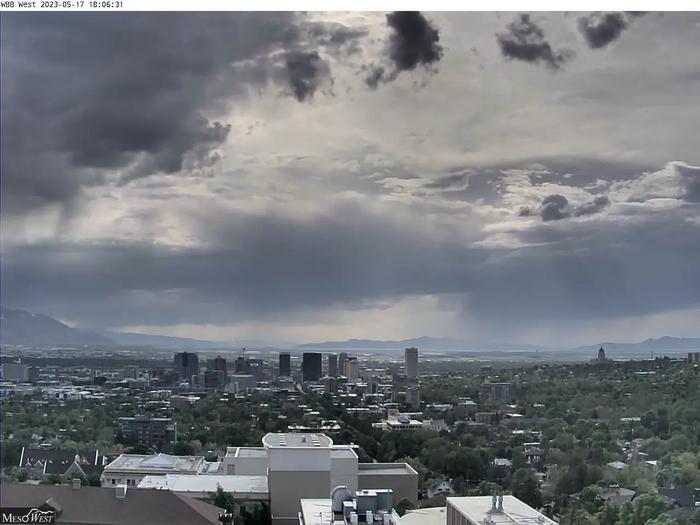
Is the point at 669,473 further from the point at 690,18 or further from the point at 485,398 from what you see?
the point at 690,18

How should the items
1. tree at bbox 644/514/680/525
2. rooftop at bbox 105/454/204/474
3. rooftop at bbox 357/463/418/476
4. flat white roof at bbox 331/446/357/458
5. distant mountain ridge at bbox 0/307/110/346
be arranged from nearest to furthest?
tree at bbox 644/514/680/525
flat white roof at bbox 331/446/357/458
rooftop at bbox 357/463/418/476
rooftop at bbox 105/454/204/474
distant mountain ridge at bbox 0/307/110/346

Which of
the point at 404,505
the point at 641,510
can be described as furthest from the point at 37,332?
the point at 641,510

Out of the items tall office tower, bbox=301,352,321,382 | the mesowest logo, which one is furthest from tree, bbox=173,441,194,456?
the mesowest logo

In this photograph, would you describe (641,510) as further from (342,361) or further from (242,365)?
(242,365)

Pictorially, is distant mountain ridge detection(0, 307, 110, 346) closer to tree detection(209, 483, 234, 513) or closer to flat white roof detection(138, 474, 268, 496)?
flat white roof detection(138, 474, 268, 496)

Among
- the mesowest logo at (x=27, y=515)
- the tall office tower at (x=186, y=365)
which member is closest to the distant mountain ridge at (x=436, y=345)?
the tall office tower at (x=186, y=365)

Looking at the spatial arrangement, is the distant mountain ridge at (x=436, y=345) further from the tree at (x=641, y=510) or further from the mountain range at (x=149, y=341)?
the tree at (x=641, y=510)
